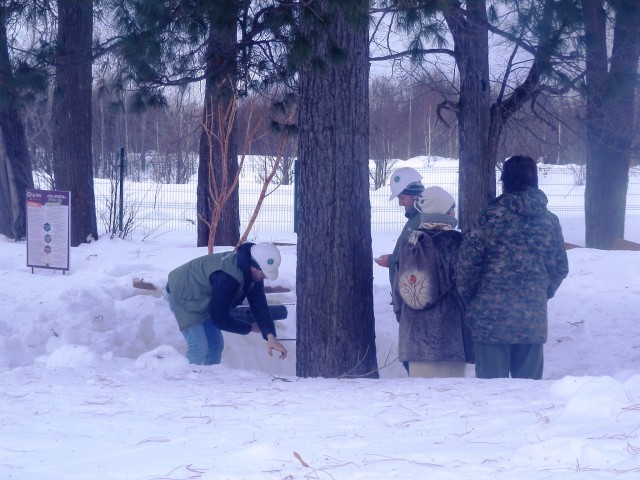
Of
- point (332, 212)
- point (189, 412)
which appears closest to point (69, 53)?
point (332, 212)

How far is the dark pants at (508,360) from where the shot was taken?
5.25 metres

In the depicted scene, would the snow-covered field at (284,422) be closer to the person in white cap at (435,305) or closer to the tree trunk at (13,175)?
the person in white cap at (435,305)

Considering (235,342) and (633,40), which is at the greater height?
(633,40)

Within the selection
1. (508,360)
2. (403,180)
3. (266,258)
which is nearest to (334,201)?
(403,180)

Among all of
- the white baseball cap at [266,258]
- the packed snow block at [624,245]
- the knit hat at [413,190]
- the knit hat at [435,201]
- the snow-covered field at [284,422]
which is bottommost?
the snow-covered field at [284,422]

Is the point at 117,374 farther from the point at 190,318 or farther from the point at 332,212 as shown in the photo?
the point at 332,212

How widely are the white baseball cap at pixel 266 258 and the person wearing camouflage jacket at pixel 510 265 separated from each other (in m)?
1.34

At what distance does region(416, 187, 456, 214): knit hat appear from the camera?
5.32 m

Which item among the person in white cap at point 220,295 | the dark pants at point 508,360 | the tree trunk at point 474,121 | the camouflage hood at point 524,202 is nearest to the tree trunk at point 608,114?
the tree trunk at point 474,121

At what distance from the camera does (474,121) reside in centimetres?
1037

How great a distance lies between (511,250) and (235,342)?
11.8 ft

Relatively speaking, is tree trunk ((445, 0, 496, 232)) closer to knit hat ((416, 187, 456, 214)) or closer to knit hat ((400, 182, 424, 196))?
knit hat ((400, 182, 424, 196))

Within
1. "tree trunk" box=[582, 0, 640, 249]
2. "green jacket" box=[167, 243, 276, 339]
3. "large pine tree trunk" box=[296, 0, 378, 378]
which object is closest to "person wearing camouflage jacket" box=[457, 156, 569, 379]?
"large pine tree trunk" box=[296, 0, 378, 378]

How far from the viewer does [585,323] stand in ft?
28.0
